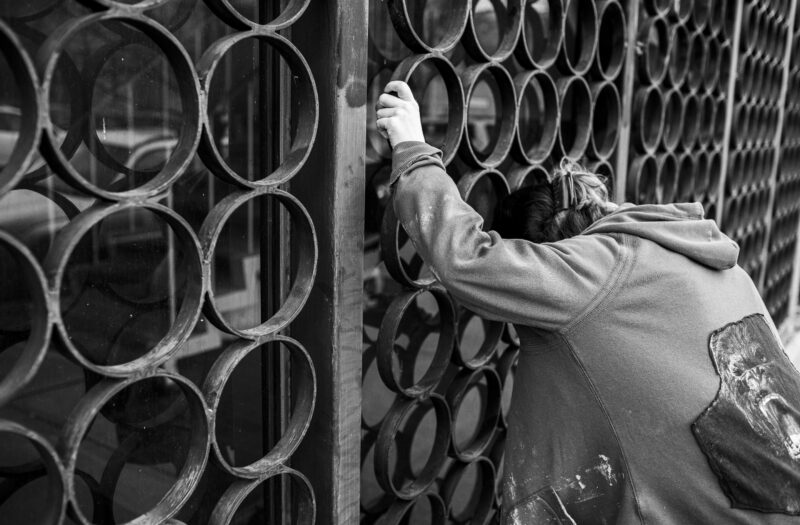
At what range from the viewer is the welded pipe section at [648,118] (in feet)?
9.60

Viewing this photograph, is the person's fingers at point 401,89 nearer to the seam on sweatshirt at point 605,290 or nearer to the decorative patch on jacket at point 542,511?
the seam on sweatshirt at point 605,290

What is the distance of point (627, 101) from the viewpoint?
2.84m

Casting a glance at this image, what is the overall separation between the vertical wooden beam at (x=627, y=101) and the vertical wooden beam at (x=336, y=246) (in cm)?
148

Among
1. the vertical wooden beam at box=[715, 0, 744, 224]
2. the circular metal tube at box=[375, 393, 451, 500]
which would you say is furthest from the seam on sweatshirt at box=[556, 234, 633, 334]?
the vertical wooden beam at box=[715, 0, 744, 224]

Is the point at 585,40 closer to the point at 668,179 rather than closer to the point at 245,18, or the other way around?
the point at 668,179

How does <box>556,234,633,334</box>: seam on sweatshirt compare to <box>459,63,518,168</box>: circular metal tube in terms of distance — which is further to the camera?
<box>459,63,518,168</box>: circular metal tube

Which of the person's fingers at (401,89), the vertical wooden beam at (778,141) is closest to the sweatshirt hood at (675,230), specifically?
the person's fingers at (401,89)

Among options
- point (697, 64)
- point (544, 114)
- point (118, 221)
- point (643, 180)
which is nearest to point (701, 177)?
point (697, 64)

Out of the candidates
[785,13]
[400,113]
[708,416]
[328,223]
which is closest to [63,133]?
[328,223]

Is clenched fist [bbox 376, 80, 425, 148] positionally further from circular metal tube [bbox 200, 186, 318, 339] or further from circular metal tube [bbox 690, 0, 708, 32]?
circular metal tube [bbox 690, 0, 708, 32]

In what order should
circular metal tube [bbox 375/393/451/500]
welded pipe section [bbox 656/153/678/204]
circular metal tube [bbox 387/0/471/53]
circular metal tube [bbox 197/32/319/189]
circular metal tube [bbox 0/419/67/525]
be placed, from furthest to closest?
welded pipe section [bbox 656/153/678/204] < circular metal tube [bbox 375/393/451/500] < circular metal tube [bbox 387/0/471/53] < circular metal tube [bbox 197/32/319/189] < circular metal tube [bbox 0/419/67/525]

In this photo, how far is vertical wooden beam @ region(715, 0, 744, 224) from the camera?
3721 mm

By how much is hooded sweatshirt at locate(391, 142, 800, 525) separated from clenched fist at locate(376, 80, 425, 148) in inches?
1.8

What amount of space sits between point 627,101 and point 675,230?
127cm
